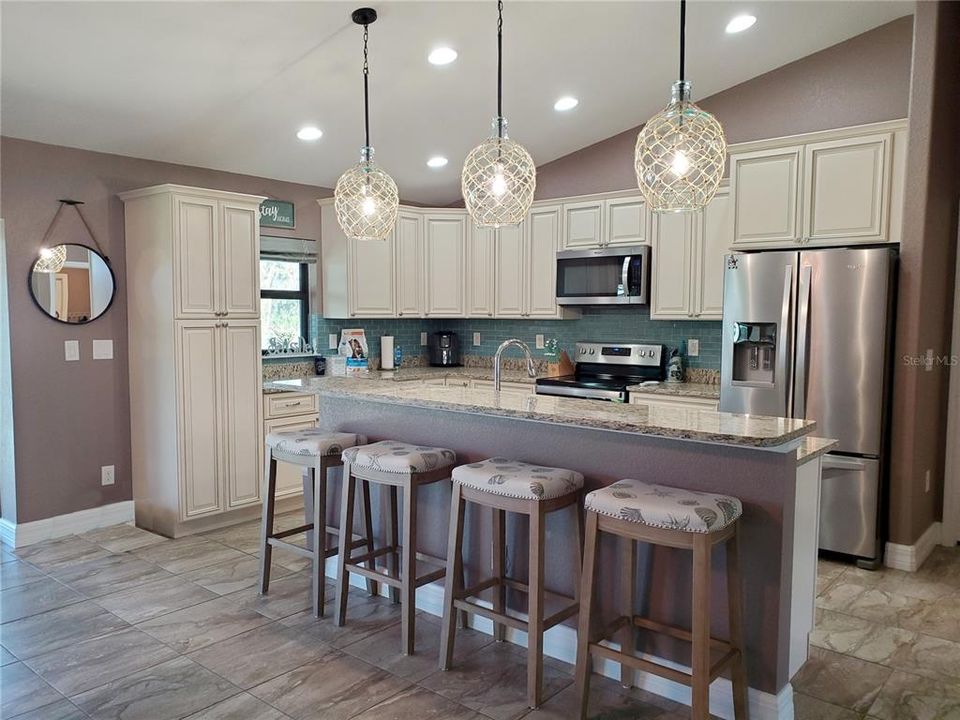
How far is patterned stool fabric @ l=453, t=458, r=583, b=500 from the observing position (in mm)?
2451

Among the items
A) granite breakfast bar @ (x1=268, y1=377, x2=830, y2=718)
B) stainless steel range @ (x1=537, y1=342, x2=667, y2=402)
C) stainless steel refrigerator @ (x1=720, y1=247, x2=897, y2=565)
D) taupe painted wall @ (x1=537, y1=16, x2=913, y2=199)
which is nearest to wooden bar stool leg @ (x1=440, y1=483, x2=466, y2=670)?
granite breakfast bar @ (x1=268, y1=377, x2=830, y2=718)

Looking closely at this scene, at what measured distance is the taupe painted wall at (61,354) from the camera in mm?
3998

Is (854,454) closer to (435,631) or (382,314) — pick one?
(435,631)

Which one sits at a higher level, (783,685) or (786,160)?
(786,160)

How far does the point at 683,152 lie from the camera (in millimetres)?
2330

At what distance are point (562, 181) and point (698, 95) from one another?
123cm

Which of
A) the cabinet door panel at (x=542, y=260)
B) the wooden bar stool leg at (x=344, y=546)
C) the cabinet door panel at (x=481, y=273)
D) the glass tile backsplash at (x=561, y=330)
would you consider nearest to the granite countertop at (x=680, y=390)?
the glass tile backsplash at (x=561, y=330)

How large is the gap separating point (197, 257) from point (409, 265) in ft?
6.29

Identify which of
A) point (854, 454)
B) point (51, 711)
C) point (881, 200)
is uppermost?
point (881, 200)

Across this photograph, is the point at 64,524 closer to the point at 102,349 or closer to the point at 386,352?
the point at 102,349

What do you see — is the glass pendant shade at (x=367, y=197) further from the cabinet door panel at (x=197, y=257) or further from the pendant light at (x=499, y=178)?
the cabinet door panel at (x=197, y=257)

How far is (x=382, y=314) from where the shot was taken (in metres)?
5.66

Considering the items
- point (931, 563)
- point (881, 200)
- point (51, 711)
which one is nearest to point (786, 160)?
point (881, 200)

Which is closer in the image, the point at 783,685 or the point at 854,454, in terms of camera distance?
the point at 783,685
